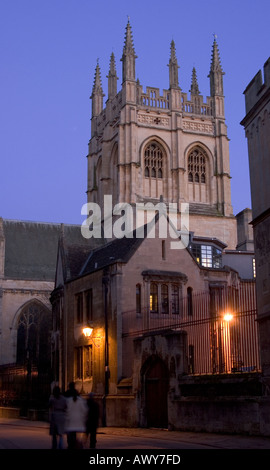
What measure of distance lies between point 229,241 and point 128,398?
51388 millimetres

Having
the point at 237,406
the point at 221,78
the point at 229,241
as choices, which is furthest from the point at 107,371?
the point at 221,78

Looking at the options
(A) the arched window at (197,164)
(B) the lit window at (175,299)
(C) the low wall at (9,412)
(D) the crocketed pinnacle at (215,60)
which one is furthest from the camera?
(D) the crocketed pinnacle at (215,60)

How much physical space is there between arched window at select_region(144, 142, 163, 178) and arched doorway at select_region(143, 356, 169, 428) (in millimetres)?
53534

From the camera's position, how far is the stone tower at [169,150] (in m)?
78.2

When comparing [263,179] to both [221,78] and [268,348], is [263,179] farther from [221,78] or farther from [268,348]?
[221,78]

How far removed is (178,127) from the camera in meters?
81.3

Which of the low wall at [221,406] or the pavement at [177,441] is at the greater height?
the low wall at [221,406]

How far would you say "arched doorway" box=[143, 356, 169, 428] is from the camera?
1033 inches

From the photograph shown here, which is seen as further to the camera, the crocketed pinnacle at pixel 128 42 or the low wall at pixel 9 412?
the crocketed pinnacle at pixel 128 42

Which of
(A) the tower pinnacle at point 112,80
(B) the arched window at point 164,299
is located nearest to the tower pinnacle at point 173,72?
(A) the tower pinnacle at point 112,80

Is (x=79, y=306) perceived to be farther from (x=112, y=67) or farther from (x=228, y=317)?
(x=112, y=67)

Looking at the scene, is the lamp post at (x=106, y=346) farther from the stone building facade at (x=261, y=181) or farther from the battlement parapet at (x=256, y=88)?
the battlement parapet at (x=256, y=88)

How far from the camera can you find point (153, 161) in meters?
80.6

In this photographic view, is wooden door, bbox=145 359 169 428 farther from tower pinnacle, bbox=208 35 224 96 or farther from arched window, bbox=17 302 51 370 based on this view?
tower pinnacle, bbox=208 35 224 96
